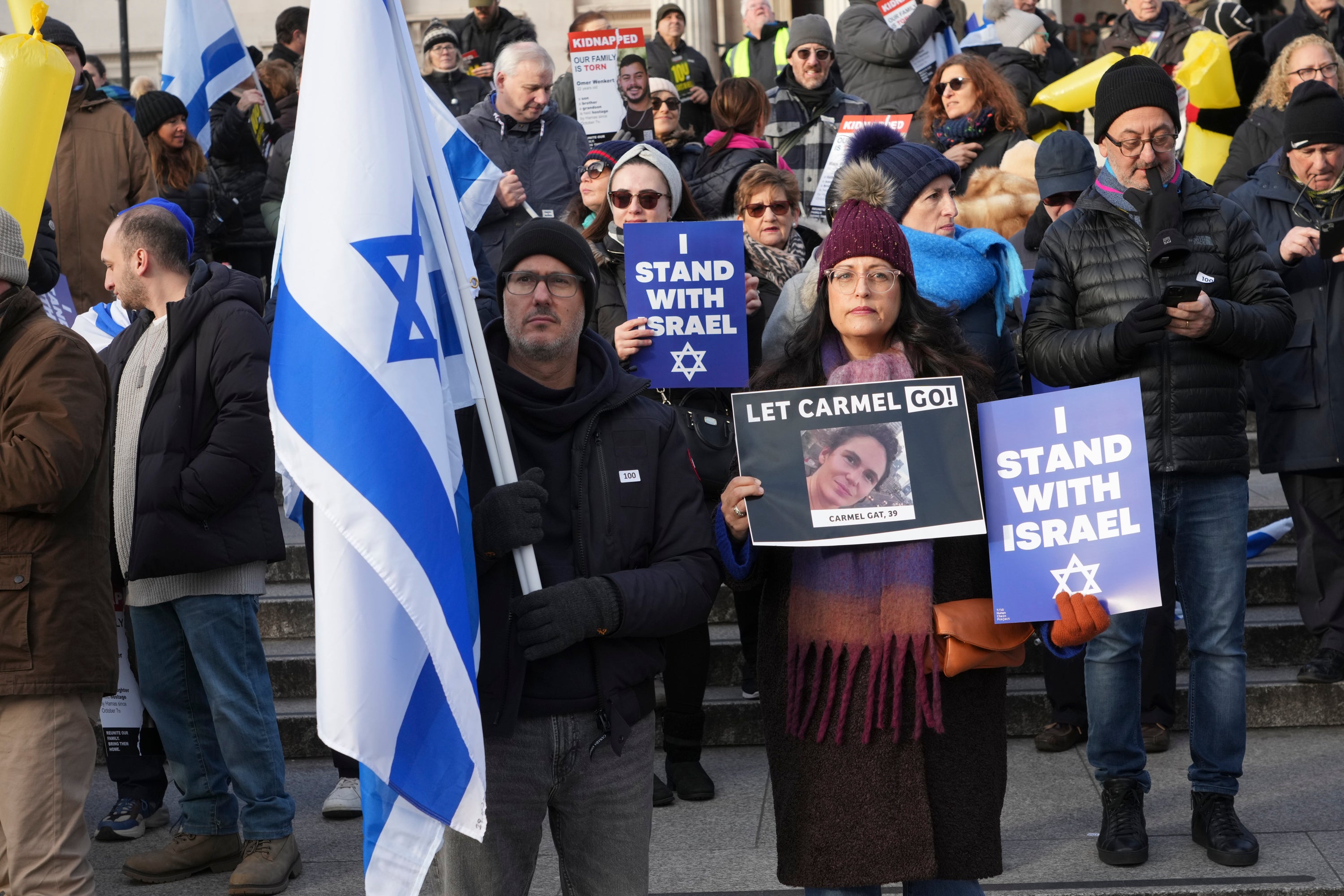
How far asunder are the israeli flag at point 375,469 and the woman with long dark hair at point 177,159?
619cm

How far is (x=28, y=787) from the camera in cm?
420

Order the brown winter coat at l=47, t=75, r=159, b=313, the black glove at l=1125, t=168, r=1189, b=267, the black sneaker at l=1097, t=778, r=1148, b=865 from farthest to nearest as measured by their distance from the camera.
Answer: the brown winter coat at l=47, t=75, r=159, b=313
the black sneaker at l=1097, t=778, r=1148, b=865
the black glove at l=1125, t=168, r=1189, b=267

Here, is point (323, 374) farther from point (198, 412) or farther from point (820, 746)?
point (198, 412)

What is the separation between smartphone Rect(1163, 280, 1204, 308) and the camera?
14.8 ft

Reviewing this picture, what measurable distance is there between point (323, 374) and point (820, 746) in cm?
146

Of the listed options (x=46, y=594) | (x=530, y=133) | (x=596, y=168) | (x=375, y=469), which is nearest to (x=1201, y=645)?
(x=375, y=469)

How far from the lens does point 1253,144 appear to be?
7820 mm

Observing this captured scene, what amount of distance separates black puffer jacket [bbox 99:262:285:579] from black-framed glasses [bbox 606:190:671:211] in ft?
4.77

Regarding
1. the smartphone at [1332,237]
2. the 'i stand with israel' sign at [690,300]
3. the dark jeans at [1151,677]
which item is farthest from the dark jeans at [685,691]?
the smartphone at [1332,237]

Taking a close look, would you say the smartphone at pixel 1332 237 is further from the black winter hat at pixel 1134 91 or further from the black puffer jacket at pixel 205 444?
the black puffer jacket at pixel 205 444

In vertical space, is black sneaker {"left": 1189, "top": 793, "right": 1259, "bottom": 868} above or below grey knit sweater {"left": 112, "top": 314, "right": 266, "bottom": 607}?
below

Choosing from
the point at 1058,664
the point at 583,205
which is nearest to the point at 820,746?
the point at 1058,664

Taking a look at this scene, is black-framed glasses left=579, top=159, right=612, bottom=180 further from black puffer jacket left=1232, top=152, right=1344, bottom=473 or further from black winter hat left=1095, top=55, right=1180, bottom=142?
black puffer jacket left=1232, top=152, right=1344, bottom=473

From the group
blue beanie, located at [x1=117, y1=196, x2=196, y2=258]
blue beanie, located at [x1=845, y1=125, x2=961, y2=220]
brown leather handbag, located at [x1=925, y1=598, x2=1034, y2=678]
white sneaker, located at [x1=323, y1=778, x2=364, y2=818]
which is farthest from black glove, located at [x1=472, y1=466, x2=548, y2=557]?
white sneaker, located at [x1=323, y1=778, x2=364, y2=818]
